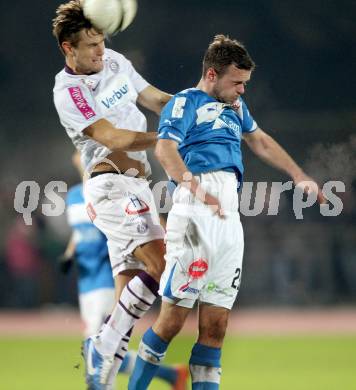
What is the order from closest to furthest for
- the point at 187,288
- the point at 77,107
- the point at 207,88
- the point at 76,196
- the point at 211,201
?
1. the point at 211,201
2. the point at 187,288
3. the point at 207,88
4. the point at 77,107
5. the point at 76,196

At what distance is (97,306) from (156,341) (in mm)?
1833

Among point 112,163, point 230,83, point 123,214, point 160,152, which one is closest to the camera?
point 160,152

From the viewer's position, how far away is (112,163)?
5.93m

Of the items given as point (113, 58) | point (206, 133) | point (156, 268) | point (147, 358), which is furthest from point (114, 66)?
point (147, 358)

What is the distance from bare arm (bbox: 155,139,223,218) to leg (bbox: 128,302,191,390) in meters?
0.60

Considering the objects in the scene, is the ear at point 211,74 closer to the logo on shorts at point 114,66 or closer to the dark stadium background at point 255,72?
the logo on shorts at point 114,66

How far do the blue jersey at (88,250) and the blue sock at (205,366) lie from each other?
6.55ft

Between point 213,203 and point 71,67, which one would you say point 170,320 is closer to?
point 213,203

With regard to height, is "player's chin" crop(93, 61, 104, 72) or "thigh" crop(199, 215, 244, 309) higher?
"player's chin" crop(93, 61, 104, 72)

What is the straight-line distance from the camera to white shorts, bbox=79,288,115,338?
706 centimetres

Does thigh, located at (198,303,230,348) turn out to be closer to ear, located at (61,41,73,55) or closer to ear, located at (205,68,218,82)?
ear, located at (205,68,218,82)

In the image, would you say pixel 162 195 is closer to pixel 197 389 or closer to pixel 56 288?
pixel 197 389

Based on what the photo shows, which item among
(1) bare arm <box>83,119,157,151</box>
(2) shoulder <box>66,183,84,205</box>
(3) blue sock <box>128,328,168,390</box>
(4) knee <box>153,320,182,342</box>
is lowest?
(3) blue sock <box>128,328,168,390</box>

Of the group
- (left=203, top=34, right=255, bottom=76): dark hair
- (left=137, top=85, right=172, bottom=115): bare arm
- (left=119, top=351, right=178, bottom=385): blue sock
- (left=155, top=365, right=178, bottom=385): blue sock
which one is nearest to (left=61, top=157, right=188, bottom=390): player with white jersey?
(left=119, top=351, right=178, bottom=385): blue sock
